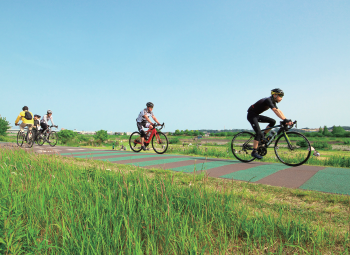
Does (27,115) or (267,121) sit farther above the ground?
(27,115)

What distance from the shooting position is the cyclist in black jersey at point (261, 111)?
20.6ft

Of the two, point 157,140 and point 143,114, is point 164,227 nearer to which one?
point 143,114

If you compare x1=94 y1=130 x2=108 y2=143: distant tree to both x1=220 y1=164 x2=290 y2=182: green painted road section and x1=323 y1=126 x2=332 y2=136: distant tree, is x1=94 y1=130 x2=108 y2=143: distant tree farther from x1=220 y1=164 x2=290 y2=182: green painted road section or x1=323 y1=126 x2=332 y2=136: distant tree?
x1=323 y1=126 x2=332 y2=136: distant tree

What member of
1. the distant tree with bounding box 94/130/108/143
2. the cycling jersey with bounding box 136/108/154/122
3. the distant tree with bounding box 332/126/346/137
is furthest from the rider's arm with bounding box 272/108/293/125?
the distant tree with bounding box 332/126/346/137

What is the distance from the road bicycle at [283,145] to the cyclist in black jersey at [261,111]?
170 mm

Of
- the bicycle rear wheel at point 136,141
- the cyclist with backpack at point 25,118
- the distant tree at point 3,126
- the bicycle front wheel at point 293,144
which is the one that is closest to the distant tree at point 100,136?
the distant tree at point 3,126

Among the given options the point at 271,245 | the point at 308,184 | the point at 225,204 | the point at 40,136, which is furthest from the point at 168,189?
the point at 40,136

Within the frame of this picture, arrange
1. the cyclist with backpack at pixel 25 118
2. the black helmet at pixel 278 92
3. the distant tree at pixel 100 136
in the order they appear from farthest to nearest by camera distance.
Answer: the distant tree at pixel 100 136
the cyclist with backpack at pixel 25 118
the black helmet at pixel 278 92

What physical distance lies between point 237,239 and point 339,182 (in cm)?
336

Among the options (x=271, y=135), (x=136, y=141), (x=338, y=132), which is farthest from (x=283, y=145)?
(x=338, y=132)

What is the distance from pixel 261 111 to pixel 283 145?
4.19 feet

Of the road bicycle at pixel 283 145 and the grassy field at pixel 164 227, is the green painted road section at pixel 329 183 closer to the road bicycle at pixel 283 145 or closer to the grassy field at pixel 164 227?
the grassy field at pixel 164 227

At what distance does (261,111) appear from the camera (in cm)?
681

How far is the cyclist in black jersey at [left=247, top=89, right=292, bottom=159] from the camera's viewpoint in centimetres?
628
